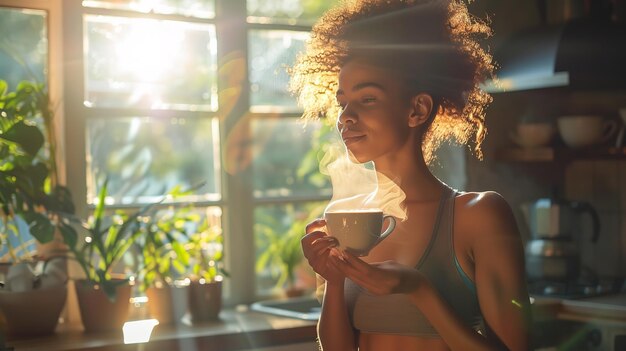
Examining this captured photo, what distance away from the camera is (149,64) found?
2998 mm

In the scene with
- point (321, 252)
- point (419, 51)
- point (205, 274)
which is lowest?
point (205, 274)

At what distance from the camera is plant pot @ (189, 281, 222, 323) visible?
2.70 metres

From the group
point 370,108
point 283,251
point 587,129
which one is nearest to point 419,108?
point 370,108

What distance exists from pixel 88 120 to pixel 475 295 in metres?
2.01

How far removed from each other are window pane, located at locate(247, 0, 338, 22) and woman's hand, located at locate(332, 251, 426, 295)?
87.3 inches

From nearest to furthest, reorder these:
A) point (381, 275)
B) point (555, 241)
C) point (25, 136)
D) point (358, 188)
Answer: point (381, 275) → point (358, 188) → point (25, 136) → point (555, 241)

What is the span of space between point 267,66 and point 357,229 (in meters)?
2.13

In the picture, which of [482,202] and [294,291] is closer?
[482,202]

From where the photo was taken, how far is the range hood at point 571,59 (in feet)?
9.68

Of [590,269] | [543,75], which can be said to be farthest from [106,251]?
[590,269]

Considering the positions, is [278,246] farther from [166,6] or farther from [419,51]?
[419,51]

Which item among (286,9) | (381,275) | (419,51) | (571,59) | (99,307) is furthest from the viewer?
(286,9)

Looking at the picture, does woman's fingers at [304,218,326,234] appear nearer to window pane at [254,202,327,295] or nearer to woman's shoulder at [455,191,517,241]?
woman's shoulder at [455,191,517,241]

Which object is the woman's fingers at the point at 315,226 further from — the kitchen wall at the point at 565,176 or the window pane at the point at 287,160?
the kitchen wall at the point at 565,176
